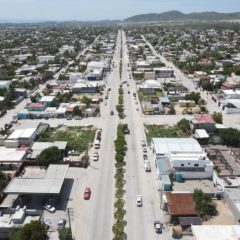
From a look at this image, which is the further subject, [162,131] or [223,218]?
[162,131]

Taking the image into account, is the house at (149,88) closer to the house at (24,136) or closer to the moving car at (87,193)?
the house at (24,136)

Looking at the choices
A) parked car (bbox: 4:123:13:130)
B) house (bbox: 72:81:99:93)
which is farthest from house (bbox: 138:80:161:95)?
parked car (bbox: 4:123:13:130)

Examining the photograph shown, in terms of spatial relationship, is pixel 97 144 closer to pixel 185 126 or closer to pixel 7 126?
pixel 185 126

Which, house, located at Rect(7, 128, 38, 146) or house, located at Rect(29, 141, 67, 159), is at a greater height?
house, located at Rect(29, 141, 67, 159)

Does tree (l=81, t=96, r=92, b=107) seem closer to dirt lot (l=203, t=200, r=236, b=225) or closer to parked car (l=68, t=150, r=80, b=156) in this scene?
parked car (l=68, t=150, r=80, b=156)

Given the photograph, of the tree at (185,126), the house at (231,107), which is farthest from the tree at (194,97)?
the tree at (185,126)

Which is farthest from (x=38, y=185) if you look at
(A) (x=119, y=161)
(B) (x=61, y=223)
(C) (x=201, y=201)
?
(C) (x=201, y=201)

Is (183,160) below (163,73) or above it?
above
